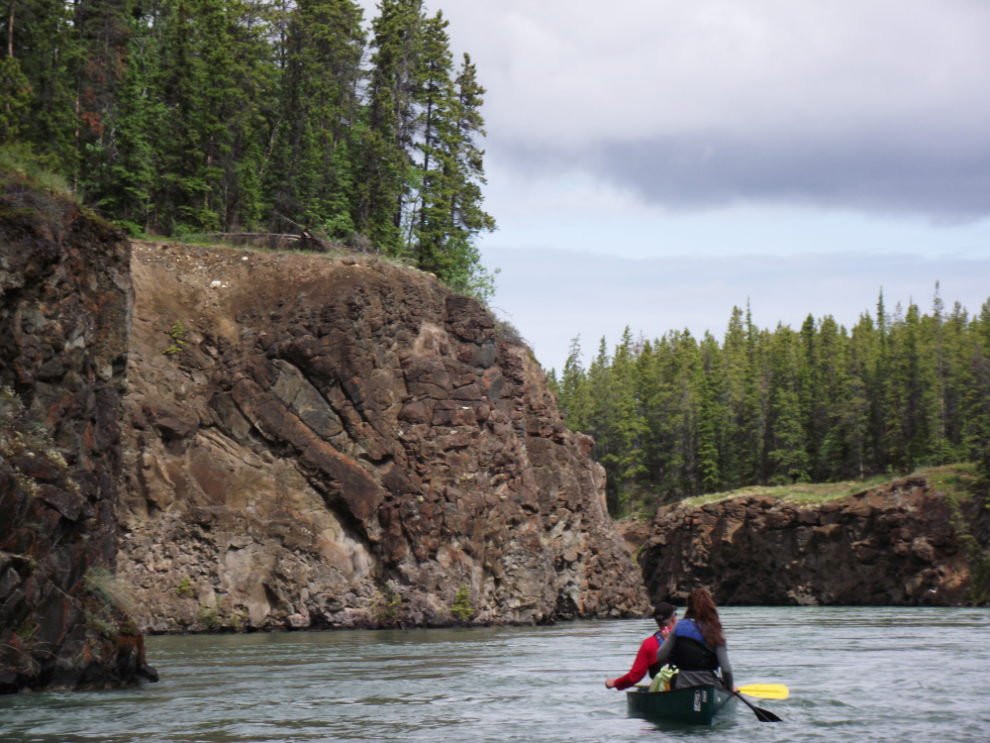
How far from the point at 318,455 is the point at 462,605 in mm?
8092

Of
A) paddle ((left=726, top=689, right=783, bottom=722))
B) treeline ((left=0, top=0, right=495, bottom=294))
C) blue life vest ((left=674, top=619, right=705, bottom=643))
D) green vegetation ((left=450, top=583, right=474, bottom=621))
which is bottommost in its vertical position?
green vegetation ((left=450, top=583, right=474, bottom=621))

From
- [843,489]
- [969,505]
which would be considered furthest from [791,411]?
[969,505]

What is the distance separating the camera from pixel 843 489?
259ft

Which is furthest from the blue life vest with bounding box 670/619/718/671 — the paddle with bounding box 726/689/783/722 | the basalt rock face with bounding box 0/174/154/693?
the basalt rock face with bounding box 0/174/154/693

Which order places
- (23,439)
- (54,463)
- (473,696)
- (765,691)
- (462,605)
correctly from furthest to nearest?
1. (462,605)
2. (473,696)
3. (54,463)
4. (23,439)
5. (765,691)

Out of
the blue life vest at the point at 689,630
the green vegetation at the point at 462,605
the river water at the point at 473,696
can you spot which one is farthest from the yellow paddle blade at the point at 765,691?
the green vegetation at the point at 462,605

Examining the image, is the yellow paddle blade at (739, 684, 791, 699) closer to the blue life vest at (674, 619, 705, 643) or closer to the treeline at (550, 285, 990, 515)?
the blue life vest at (674, 619, 705, 643)

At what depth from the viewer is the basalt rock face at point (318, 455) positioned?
3306 centimetres

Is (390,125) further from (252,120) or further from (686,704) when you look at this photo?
(686,704)

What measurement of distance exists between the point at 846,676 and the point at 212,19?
39876 millimetres

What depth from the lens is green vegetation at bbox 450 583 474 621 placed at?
118ft

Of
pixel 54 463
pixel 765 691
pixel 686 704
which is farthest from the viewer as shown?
pixel 54 463

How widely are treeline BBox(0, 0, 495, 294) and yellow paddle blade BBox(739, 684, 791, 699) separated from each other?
29.4 meters

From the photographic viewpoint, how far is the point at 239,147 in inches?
1879
